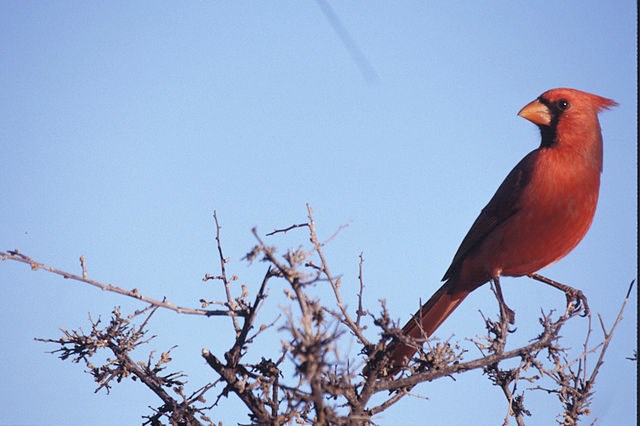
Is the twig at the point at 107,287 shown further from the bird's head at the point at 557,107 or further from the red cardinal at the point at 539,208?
the bird's head at the point at 557,107

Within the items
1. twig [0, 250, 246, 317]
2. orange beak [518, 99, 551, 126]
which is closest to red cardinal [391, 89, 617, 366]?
orange beak [518, 99, 551, 126]

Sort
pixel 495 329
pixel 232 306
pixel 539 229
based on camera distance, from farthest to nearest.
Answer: pixel 539 229
pixel 495 329
pixel 232 306

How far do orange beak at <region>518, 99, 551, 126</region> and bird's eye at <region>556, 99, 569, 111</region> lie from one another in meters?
0.07

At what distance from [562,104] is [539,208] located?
74 cm

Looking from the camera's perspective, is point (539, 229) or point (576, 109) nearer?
point (539, 229)

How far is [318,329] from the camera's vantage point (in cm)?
150

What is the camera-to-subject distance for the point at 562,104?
142 inches

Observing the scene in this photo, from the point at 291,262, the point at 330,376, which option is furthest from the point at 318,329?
the point at 330,376

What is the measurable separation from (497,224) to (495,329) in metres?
1.02

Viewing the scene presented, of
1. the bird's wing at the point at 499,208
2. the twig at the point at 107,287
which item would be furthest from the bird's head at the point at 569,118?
the twig at the point at 107,287

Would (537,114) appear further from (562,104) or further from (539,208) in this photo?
(539,208)

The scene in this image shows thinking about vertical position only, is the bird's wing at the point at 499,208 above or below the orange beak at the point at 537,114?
below

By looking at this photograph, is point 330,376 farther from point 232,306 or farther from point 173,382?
point 173,382

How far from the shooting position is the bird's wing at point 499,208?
135 inches
